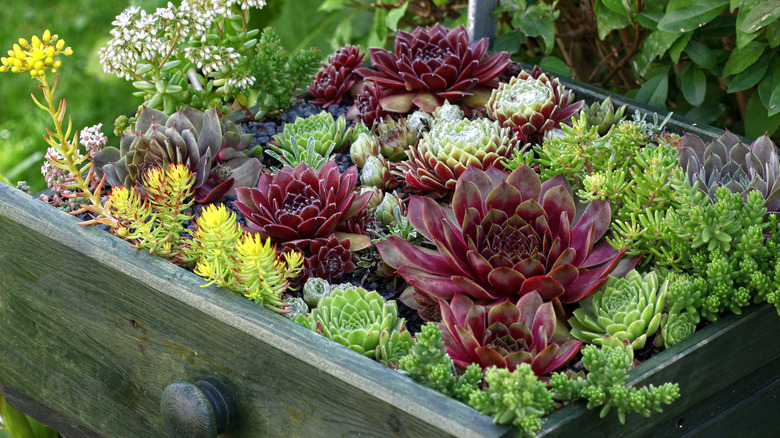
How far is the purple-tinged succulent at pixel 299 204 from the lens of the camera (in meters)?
1.19

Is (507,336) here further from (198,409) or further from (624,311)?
(198,409)

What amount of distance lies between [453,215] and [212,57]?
605 mm

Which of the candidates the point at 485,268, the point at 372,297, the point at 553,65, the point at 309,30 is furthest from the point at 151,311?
the point at 309,30

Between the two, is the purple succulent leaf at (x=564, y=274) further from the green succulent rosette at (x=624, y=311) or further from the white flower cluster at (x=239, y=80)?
the white flower cluster at (x=239, y=80)

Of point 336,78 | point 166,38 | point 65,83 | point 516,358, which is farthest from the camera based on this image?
point 65,83

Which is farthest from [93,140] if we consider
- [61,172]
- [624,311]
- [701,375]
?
[701,375]

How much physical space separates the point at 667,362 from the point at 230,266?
58 centimetres

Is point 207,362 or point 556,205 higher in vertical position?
point 556,205

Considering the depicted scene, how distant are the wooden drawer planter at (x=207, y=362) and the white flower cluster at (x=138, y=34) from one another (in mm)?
283

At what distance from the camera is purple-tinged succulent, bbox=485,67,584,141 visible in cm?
140

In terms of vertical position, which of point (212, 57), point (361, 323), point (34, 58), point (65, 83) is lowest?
point (65, 83)

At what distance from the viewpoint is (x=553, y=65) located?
182cm

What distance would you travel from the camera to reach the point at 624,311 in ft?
3.40

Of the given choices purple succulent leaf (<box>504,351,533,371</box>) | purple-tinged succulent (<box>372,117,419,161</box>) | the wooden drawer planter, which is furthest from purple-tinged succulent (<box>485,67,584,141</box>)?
purple succulent leaf (<box>504,351,533,371</box>)
